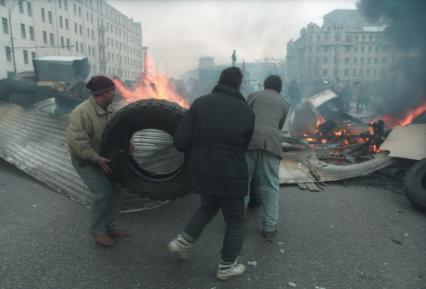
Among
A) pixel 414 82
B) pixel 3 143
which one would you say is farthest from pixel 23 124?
pixel 414 82

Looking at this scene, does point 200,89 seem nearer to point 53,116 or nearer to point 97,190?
point 53,116

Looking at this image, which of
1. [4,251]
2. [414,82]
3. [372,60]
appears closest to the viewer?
[4,251]

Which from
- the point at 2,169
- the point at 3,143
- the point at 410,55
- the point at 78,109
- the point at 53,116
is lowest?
the point at 2,169

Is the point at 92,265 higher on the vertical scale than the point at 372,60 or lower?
lower

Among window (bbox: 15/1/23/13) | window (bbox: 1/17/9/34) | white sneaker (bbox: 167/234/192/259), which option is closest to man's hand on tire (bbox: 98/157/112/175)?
white sneaker (bbox: 167/234/192/259)

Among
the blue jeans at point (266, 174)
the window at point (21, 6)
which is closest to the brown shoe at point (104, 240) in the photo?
the blue jeans at point (266, 174)

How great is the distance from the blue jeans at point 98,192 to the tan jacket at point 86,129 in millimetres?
160

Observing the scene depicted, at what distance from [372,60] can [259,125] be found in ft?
278

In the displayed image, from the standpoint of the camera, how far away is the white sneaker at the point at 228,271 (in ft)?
10.2

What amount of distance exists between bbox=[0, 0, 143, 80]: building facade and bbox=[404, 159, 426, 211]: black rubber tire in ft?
118

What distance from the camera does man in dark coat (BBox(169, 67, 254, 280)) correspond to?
3074 mm

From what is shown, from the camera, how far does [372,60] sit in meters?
77.1

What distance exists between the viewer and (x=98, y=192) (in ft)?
12.0

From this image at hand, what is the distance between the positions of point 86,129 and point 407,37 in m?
15.9
